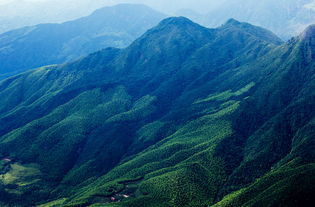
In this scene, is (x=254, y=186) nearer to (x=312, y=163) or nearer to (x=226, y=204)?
(x=226, y=204)

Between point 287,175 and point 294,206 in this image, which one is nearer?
point 294,206

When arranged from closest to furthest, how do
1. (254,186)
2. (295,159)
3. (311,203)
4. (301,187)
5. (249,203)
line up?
(311,203) → (301,187) → (249,203) → (254,186) → (295,159)

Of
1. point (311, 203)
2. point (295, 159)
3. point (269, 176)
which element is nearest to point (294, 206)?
point (311, 203)

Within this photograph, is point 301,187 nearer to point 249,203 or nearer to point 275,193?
point 275,193

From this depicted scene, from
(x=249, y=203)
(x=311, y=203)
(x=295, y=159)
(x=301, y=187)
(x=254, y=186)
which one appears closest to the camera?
(x=311, y=203)

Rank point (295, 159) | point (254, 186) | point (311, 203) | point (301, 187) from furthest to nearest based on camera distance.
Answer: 1. point (295, 159)
2. point (254, 186)
3. point (301, 187)
4. point (311, 203)

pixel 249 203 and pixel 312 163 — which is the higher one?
pixel 312 163

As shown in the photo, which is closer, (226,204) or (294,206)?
(294,206)

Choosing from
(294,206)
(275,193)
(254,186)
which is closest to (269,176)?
(254,186)
